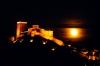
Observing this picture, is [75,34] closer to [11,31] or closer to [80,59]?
[80,59]

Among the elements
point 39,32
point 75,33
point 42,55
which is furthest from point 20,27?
point 75,33

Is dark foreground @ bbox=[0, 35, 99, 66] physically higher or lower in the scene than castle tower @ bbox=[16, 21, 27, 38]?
lower

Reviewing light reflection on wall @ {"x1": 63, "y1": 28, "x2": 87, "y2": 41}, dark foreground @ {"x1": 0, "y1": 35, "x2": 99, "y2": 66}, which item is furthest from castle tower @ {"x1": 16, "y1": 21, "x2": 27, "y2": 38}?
light reflection on wall @ {"x1": 63, "y1": 28, "x2": 87, "y2": 41}

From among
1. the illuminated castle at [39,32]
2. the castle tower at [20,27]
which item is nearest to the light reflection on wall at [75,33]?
the illuminated castle at [39,32]

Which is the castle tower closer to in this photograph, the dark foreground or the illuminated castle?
the illuminated castle

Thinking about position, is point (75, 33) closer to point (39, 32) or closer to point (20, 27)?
point (39, 32)

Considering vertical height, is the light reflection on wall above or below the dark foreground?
above

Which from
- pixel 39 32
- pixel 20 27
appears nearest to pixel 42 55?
pixel 39 32

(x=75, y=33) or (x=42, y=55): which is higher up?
(x=75, y=33)

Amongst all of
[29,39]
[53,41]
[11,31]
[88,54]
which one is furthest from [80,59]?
[11,31]

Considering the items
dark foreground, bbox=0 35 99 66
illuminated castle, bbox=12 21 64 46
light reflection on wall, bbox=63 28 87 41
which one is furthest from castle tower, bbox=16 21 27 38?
light reflection on wall, bbox=63 28 87 41

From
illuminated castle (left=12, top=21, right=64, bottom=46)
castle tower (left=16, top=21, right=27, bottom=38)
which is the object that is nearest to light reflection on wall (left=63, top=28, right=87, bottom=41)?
illuminated castle (left=12, top=21, right=64, bottom=46)

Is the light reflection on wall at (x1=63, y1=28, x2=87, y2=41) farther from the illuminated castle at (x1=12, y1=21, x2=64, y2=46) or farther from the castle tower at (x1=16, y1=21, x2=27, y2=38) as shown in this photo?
the castle tower at (x1=16, y1=21, x2=27, y2=38)

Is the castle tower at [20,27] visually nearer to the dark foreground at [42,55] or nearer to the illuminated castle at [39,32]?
the illuminated castle at [39,32]
